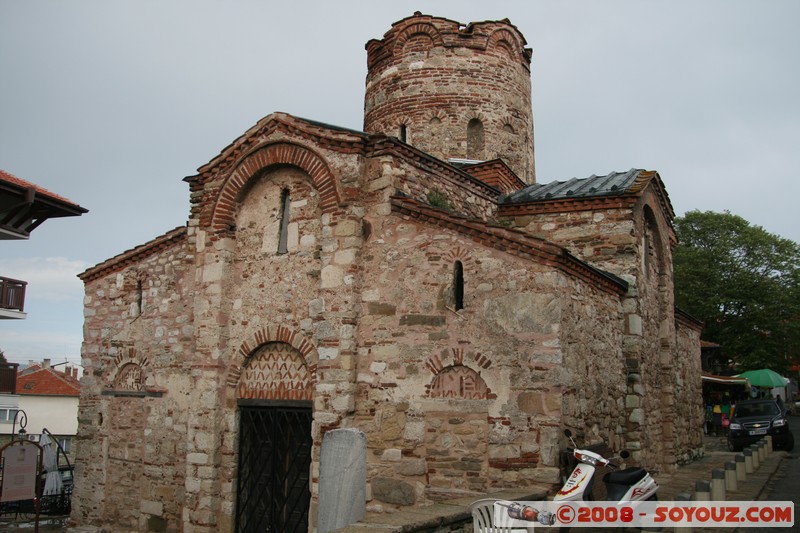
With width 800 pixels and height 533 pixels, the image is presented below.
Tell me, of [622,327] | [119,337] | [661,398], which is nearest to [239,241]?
[119,337]

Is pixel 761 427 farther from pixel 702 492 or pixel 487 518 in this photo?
pixel 487 518

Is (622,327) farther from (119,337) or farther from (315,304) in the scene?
(119,337)

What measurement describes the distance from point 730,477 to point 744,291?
23642mm

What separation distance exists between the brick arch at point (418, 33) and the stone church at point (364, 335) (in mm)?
3205

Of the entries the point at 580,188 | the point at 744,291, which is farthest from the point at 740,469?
the point at 744,291

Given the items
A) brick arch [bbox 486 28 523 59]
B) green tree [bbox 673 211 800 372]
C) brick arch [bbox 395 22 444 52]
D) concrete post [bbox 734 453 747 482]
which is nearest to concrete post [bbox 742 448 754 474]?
concrete post [bbox 734 453 747 482]

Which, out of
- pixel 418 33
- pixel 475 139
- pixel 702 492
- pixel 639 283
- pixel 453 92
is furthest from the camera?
pixel 418 33

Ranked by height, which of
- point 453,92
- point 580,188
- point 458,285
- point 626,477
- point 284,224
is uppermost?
point 453,92

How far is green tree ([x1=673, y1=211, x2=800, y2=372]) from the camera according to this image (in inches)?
1200

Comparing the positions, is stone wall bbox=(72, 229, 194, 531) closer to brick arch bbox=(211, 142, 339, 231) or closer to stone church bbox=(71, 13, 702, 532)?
stone church bbox=(71, 13, 702, 532)

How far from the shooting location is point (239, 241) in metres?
10.7

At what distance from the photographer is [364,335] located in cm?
929

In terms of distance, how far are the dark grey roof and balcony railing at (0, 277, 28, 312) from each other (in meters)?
10.5

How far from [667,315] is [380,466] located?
7.57 m
